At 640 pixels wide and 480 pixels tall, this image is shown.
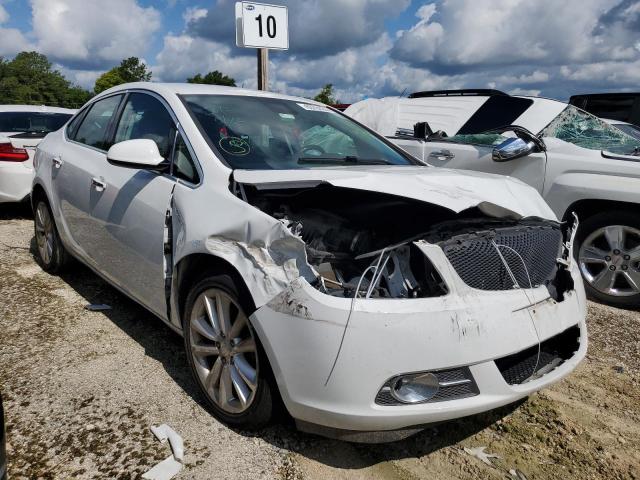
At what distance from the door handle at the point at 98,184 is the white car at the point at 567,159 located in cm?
318

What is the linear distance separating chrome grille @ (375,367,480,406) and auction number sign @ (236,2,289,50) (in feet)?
16.9

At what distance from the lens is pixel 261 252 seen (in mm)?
2254

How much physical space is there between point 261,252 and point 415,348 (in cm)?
73

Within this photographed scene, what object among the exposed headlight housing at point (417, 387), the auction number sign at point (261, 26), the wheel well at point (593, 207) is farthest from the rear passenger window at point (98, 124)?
the wheel well at point (593, 207)

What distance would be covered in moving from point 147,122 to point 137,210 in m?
0.65

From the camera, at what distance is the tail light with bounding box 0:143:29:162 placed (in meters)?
Result: 6.45

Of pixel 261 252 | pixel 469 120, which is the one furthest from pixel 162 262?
pixel 469 120

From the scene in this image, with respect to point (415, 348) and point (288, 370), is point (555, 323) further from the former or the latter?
point (288, 370)

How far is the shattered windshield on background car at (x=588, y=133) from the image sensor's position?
4758 mm

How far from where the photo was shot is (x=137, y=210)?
9.88ft

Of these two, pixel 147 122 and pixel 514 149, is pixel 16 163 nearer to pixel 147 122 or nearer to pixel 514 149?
pixel 147 122

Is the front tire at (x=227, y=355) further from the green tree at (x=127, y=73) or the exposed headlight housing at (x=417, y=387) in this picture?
the green tree at (x=127, y=73)

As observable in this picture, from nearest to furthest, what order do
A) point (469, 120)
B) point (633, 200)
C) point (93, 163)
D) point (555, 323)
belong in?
point (555, 323), point (93, 163), point (633, 200), point (469, 120)

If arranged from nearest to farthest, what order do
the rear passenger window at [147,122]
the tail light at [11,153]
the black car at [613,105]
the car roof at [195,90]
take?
the rear passenger window at [147,122], the car roof at [195,90], the tail light at [11,153], the black car at [613,105]
